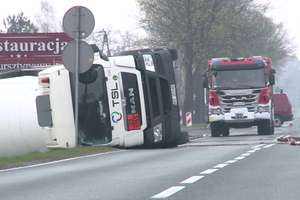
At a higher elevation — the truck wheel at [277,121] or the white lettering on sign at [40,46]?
the white lettering on sign at [40,46]

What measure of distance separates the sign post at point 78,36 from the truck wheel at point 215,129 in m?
14.7

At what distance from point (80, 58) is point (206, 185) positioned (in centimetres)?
1006

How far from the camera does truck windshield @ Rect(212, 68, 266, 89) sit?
34.7m

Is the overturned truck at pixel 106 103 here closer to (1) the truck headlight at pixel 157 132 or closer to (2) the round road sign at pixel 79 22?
(1) the truck headlight at pixel 157 132

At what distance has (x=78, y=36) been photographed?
22.2 metres

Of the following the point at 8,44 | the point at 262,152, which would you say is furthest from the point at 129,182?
the point at 8,44

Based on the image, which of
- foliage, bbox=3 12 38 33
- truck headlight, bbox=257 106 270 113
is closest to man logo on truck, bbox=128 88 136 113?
truck headlight, bbox=257 106 270 113

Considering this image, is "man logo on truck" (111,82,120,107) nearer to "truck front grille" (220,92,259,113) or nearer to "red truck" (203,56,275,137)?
"red truck" (203,56,275,137)

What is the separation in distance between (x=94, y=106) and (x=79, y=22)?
7.02 ft

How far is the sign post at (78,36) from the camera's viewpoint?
2159 centimetres

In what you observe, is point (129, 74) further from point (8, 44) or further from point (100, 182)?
point (8, 44)

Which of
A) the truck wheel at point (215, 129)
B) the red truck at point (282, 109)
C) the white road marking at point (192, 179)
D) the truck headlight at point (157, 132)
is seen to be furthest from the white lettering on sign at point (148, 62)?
the red truck at point (282, 109)

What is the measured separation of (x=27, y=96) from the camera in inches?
891

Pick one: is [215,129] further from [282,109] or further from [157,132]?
[282,109]
